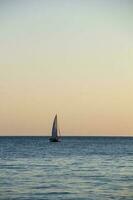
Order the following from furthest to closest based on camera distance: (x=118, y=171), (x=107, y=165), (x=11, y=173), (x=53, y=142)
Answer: (x=53, y=142) → (x=107, y=165) → (x=118, y=171) → (x=11, y=173)

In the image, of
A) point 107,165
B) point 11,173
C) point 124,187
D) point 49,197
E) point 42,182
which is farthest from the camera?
point 107,165

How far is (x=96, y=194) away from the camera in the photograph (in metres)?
32.6

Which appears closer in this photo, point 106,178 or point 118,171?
point 106,178

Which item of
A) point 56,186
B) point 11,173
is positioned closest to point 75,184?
point 56,186

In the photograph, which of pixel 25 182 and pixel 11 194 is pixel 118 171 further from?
pixel 11 194

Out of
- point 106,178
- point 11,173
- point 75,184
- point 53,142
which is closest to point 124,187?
point 75,184

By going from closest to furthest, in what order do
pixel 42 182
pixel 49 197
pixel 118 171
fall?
pixel 49 197, pixel 42 182, pixel 118 171

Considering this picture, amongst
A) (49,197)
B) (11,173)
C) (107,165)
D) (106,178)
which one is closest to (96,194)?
(49,197)

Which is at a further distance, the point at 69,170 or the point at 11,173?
the point at 69,170

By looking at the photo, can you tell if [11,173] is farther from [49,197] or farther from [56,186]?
[49,197]

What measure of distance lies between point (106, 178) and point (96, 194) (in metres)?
8.97

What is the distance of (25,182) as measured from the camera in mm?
37812

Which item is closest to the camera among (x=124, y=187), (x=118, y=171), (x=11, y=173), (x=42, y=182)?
(x=124, y=187)

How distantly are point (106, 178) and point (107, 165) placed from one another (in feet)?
41.7
